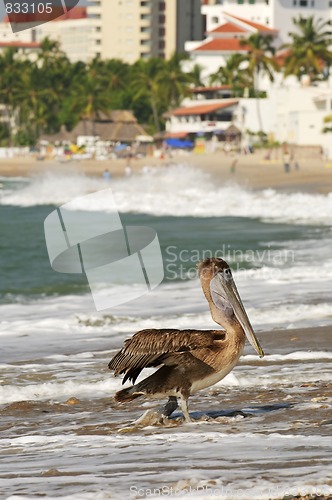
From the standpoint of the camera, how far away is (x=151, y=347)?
717 centimetres

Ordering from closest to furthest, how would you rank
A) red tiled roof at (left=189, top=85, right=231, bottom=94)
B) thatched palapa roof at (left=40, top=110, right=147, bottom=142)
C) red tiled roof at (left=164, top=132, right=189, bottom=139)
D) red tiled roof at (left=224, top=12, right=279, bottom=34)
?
red tiled roof at (left=164, top=132, right=189, bottom=139) → red tiled roof at (left=189, top=85, right=231, bottom=94) → thatched palapa roof at (left=40, top=110, right=147, bottom=142) → red tiled roof at (left=224, top=12, right=279, bottom=34)

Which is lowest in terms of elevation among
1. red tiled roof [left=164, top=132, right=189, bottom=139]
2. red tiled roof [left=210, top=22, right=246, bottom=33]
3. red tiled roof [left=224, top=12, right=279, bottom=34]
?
red tiled roof [left=164, top=132, right=189, bottom=139]

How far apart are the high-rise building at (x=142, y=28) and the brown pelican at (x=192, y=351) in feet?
552

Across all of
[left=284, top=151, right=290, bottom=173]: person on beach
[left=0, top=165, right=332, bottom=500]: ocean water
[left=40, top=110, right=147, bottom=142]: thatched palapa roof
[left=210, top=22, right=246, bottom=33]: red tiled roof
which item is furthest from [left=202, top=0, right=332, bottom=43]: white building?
[left=0, top=165, right=332, bottom=500]: ocean water

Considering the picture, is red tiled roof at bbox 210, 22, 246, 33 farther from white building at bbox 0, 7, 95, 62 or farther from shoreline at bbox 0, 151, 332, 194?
white building at bbox 0, 7, 95, 62

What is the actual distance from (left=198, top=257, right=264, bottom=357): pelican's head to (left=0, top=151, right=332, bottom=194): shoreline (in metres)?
45.1

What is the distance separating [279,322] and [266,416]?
5628 millimetres

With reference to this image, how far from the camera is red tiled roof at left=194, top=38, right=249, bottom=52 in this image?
125m

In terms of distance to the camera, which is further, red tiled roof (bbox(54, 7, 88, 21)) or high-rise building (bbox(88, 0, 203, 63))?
red tiled roof (bbox(54, 7, 88, 21))

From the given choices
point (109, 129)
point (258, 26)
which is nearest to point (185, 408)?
point (109, 129)

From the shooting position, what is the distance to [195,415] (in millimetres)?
7895

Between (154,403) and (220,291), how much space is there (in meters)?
1.65

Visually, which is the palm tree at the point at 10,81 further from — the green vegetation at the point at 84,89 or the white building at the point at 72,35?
the white building at the point at 72,35

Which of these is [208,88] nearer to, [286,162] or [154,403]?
[286,162]
